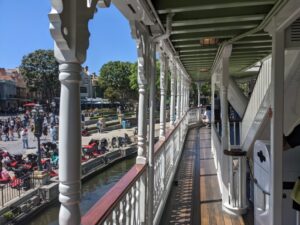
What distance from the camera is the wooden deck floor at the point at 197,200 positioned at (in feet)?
11.9

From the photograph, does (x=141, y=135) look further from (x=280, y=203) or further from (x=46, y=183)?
(x=46, y=183)

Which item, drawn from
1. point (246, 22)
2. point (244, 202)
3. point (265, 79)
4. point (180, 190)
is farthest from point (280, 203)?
point (180, 190)

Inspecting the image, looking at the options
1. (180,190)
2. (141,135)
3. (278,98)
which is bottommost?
(180,190)

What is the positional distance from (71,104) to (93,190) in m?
13.0

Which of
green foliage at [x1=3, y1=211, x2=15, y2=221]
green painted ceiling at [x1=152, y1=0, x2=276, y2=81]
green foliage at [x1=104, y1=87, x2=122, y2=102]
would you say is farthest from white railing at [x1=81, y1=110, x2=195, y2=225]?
green foliage at [x1=104, y1=87, x2=122, y2=102]

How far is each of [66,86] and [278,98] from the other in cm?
192

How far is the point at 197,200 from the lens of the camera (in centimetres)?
432

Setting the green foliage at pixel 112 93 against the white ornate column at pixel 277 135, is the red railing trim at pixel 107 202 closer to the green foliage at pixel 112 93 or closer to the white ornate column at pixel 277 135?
the white ornate column at pixel 277 135

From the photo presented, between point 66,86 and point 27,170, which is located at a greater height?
point 66,86

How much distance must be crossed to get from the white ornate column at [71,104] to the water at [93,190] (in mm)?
7828

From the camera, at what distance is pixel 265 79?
371cm

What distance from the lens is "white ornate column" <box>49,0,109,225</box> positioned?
1.17 m

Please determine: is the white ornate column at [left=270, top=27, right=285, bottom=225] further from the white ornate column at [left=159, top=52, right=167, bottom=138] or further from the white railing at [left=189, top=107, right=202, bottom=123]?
the white railing at [left=189, top=107, right=202, bottom=123]

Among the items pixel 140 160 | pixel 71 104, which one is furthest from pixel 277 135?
pixel 71 104
